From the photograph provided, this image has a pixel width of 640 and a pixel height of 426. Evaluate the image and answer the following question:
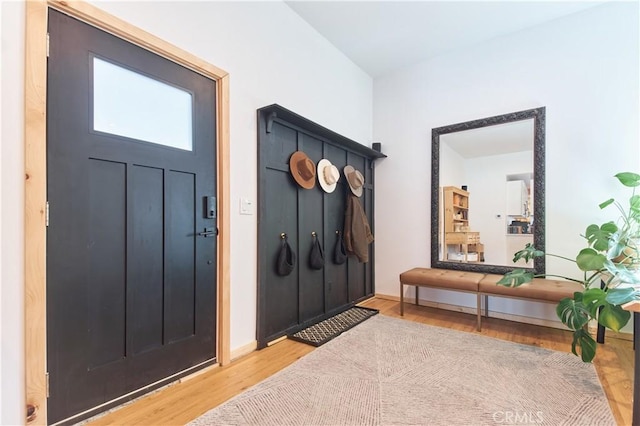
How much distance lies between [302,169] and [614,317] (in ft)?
7.71

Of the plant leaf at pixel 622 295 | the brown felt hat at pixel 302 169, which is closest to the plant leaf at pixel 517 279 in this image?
the plant leaf at pixel 622 295

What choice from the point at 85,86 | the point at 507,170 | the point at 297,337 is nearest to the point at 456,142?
the point at 507,170

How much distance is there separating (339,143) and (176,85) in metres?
1.80

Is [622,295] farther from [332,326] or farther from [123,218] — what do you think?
[123,218]

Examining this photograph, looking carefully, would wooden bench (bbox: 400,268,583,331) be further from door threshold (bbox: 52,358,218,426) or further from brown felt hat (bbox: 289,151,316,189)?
door threshold (bbox: 52,358,218,426)

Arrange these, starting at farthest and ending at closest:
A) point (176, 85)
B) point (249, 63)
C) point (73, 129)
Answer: point (249, 63), point (176, 85), point (73, 129)

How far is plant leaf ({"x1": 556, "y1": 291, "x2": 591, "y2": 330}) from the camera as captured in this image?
1936 millimetres

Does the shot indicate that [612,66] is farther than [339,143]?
No

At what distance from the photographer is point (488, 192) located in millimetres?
3262

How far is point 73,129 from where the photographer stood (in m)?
1.45

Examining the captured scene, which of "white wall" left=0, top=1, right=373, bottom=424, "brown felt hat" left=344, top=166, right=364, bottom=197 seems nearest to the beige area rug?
"white wall" left=0, top=1, right=373, bottom=424

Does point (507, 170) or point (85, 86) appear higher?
point (85, 86)

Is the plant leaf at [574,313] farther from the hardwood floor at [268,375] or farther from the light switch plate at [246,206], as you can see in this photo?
the light switch plate at [246,206]

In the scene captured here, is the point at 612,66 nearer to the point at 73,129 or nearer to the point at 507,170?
the point at 507,170
